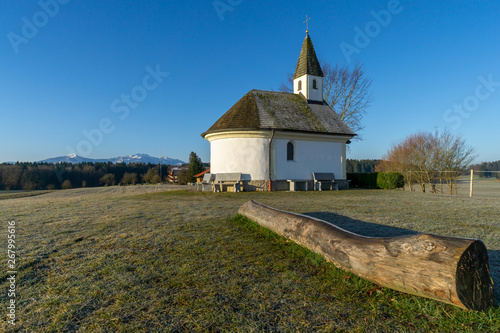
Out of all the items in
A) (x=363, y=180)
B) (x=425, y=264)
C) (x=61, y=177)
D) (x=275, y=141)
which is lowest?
(x=425, y=264)

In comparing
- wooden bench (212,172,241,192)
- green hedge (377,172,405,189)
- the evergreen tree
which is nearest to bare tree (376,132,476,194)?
green hedge (377,172,405,189)

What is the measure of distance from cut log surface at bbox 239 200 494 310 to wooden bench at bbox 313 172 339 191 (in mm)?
14583

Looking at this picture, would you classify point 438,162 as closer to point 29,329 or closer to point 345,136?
point 345,136

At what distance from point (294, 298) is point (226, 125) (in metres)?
15.0

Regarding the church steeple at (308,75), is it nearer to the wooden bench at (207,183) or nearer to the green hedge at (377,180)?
the green hedge at (377,180)

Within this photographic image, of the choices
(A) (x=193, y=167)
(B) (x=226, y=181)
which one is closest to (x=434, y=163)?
(B) (x=226, y=181)

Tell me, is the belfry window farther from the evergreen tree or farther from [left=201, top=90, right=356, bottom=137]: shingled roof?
the evergreen tree

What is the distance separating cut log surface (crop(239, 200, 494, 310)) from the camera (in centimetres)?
254

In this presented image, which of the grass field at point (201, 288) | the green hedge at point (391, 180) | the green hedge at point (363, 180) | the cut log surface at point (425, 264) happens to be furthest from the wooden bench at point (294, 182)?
the cut log surface at point (425, 264)

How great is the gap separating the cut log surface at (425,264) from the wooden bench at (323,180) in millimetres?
14583

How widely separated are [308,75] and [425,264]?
1987cm

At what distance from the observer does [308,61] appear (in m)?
21.0

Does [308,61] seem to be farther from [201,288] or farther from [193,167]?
[193,167]

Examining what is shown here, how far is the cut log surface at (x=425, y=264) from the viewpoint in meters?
2.54
